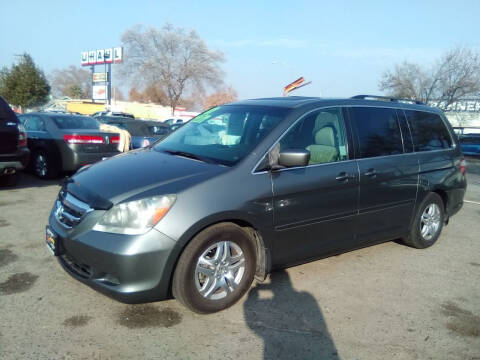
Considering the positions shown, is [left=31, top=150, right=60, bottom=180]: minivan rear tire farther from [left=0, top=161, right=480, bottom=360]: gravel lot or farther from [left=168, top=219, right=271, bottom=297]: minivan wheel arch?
[left=168, top=219, right=271, bottom=297]: minivan wheel arch

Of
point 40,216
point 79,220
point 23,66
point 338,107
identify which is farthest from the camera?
point 23,66

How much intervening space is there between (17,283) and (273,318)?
7.50ft

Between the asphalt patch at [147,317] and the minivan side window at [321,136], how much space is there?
5.63 ft

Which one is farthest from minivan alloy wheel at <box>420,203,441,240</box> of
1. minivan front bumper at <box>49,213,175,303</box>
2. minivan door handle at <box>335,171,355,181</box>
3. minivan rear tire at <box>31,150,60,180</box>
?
minivan rear tire at <box>31,150,60,180</box>

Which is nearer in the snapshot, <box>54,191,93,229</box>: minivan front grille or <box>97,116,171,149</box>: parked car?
<box>54,191,93,229</box>: minivan front grille

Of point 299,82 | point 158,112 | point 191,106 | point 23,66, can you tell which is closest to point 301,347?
point 299,82

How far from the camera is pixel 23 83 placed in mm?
35656

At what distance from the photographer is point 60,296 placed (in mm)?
3305

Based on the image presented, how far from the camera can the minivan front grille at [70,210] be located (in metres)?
3.00

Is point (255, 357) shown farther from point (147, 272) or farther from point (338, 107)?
point (338, 107)

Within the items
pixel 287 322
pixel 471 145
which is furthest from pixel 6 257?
pixel 471 145

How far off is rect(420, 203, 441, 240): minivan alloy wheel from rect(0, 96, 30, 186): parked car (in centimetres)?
631

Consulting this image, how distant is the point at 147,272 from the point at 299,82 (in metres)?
18.9

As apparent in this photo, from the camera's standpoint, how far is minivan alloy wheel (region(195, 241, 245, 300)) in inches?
120
